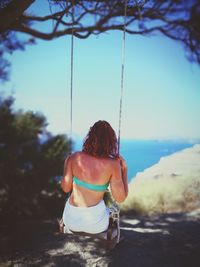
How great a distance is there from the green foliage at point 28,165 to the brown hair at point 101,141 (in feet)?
10.7

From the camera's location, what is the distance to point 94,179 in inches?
67.6

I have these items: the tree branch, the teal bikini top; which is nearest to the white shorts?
the teal bikini top

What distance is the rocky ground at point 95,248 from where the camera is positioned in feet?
8.93

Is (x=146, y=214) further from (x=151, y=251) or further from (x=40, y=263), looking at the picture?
(x=40, y=263)

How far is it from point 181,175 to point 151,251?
283 centimetres

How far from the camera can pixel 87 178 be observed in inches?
68.0

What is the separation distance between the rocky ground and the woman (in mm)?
1168

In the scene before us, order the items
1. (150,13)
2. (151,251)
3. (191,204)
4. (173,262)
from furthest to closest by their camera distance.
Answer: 1. (191,204)
2. (150,13)
3. (151,251)
4. (173,262)

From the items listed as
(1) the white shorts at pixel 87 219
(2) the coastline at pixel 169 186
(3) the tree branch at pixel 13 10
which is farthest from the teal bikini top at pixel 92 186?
(2) the coastline at pixel 169 186

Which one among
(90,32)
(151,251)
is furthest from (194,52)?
(151,251)

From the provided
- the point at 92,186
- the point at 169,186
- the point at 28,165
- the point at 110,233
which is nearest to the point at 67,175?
the point at 92,186

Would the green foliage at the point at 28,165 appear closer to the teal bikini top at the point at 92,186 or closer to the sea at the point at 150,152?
the sea at the point at 150,152

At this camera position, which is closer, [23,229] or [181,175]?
[23,229]

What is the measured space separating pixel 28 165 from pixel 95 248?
2575 millimetres
